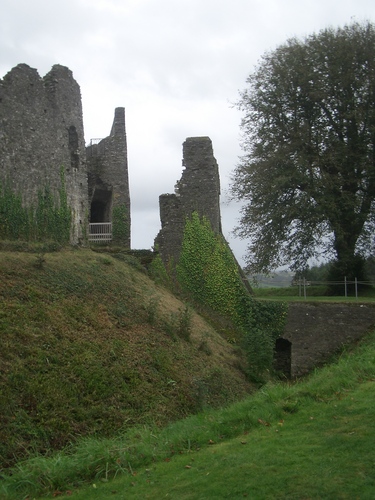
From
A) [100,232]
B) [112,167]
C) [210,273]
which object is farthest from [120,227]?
[210,273]

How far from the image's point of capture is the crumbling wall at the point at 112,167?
23.2 meters

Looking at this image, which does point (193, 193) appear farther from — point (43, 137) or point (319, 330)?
point (319, 330)

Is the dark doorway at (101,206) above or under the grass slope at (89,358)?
above

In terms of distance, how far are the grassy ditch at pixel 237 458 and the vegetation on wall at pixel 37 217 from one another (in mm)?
8275

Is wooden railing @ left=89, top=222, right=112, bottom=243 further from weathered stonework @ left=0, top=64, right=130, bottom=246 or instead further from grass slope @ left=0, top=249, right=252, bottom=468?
grass slope @ left=0, top=249, right=252, bottom=468

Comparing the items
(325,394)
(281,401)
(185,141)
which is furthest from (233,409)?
(185,141)

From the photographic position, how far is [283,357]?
2092 centimetres

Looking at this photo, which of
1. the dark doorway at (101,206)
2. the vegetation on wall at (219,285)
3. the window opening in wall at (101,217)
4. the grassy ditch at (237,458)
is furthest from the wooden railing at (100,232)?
the grassy ditch at (237,458)

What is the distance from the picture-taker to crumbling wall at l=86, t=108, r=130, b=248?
76.1 feet

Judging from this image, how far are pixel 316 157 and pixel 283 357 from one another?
8886 millimetres

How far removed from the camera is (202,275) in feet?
68.1

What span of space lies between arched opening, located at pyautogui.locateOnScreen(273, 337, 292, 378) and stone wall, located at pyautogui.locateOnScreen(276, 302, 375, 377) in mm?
32

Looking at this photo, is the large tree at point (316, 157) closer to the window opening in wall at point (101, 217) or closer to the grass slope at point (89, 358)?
the window opening in wall at point (101, 217)

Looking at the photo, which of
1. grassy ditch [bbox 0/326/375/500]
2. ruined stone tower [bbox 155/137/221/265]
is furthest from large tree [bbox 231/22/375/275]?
grassy ditch [bbox 0/326/375/500]
